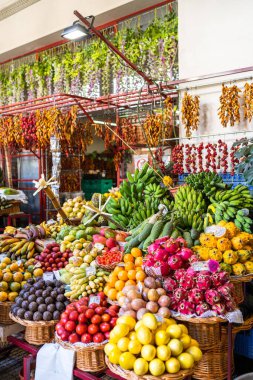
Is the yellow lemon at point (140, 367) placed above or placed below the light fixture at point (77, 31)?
below

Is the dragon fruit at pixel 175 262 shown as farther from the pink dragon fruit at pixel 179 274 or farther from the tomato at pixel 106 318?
the tomato at pixel 106 318

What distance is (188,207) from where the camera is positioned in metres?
3.73

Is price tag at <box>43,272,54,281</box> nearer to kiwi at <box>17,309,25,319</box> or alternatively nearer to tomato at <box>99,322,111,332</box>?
kiwi at <box>17,309,25,319</box>

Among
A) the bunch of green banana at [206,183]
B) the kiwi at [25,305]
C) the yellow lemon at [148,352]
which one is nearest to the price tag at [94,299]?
the kiwi at [25,305]

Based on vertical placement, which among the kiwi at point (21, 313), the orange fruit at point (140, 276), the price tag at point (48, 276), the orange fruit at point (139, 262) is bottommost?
the kiwi at point (21, 313)

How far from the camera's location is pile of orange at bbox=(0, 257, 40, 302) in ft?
10.8

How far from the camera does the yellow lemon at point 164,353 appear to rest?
6.51 feet

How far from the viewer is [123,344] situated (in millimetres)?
2096

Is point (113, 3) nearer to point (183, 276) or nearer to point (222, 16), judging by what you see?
point (222, 16)

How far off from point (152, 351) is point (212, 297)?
52cm

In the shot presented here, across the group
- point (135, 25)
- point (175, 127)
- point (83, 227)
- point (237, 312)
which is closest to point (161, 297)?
point (237, 312)

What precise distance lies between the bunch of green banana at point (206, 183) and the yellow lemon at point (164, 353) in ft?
7.31

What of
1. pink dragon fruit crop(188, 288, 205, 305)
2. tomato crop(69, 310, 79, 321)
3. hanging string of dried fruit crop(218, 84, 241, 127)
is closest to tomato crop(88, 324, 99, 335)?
tomato crop(69, 310, 79, 321)

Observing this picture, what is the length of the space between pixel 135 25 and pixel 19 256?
4.66m
